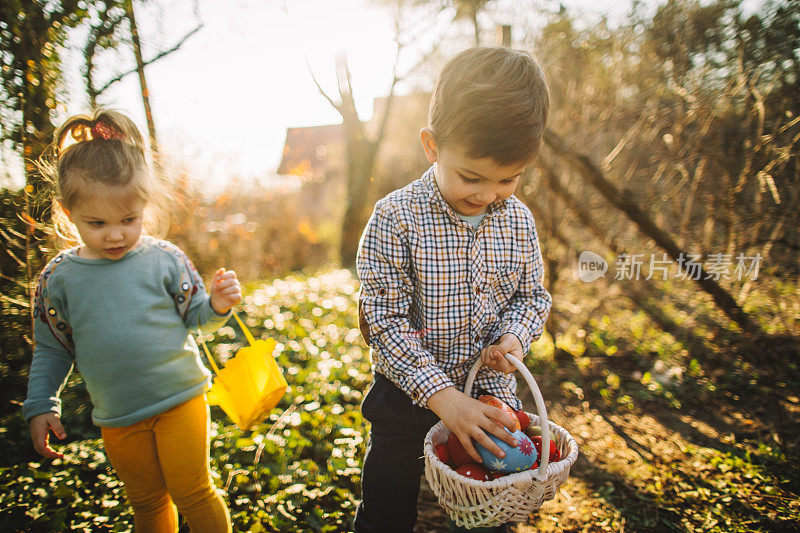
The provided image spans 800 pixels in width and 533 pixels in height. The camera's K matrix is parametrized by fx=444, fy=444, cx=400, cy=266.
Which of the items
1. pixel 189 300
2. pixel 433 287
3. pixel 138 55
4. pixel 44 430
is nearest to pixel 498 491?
pixel 433 287

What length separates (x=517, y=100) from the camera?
4.49 feet

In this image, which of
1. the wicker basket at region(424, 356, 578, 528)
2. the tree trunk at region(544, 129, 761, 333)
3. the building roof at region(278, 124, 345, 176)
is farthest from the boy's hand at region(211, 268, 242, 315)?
the building roof at region(278, 124, 345, 176)

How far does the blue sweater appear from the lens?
154 centimetres

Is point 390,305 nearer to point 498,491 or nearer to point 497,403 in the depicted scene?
point 497,403

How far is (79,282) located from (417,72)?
8.27 metres

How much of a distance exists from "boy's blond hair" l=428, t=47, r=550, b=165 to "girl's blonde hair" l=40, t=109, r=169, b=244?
1.10 metres

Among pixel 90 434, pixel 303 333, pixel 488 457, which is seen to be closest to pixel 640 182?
pixel 303 333

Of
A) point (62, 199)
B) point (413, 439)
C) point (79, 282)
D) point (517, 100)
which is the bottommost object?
point (413, 439)

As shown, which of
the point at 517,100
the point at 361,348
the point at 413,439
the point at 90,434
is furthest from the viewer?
the point at 361,348

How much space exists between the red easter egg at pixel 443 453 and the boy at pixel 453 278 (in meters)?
0.13

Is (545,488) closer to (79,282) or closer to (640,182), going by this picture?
(79,282)

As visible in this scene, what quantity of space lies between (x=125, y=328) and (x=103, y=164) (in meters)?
0.58

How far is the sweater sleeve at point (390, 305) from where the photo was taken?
1.47 m

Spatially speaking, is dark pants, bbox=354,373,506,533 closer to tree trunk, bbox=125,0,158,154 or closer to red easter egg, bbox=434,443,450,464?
red easter egg, bbox=434,443,450,464
